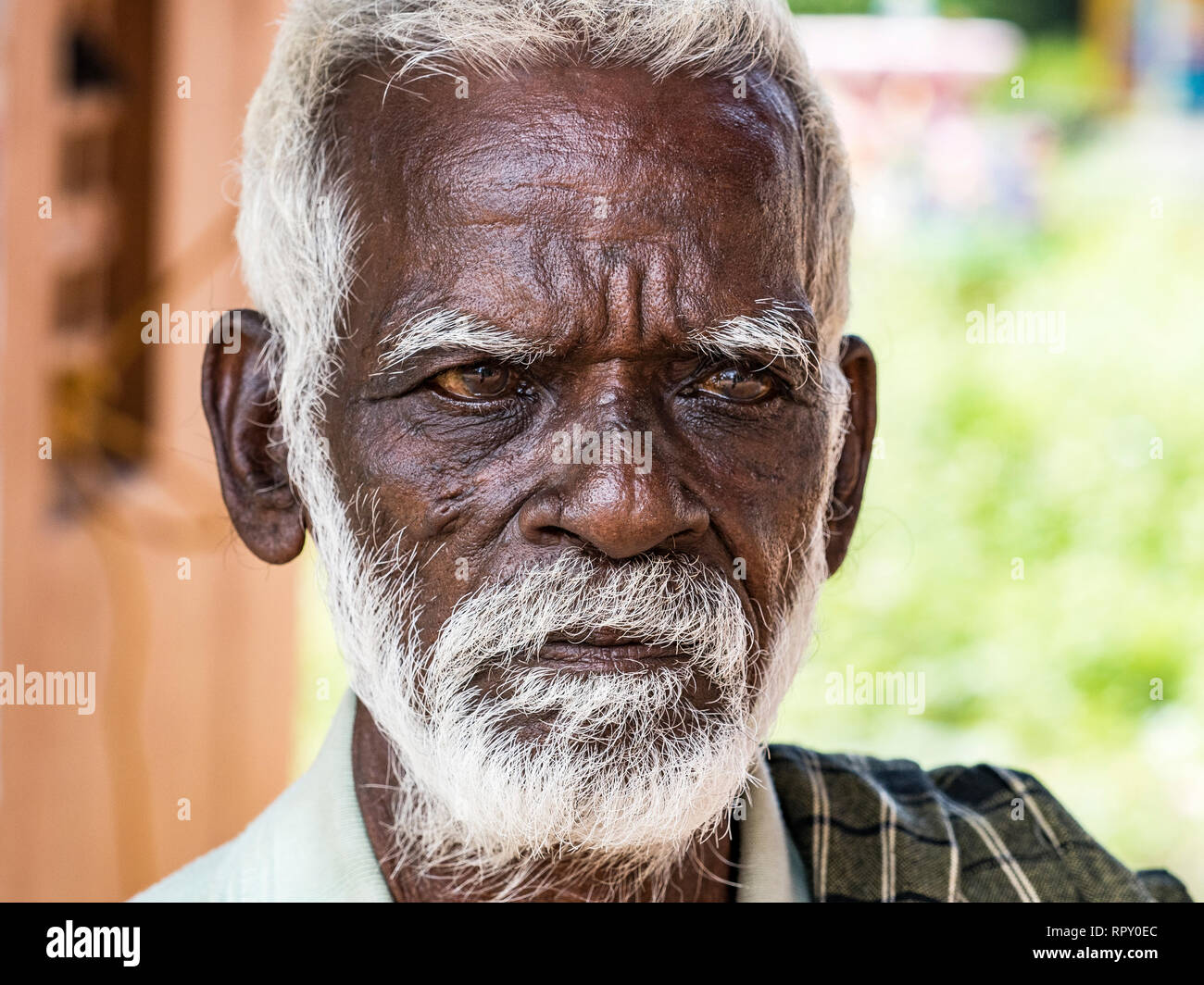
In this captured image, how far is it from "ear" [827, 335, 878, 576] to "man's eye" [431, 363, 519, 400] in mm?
588

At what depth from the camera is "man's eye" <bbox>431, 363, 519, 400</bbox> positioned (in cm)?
151

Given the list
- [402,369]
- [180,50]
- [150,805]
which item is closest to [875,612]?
[150,805]

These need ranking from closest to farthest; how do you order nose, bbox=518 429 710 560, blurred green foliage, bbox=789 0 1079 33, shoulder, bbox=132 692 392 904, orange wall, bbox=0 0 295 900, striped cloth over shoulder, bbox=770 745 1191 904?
nose, bbox=518 429 710 560
shoulder, bbox=132 692 392 904
striped cloth over shoulder, bbox=770 745 1191 904
orange wall, bbox=0 0 295 900
blurred green foliage, bbox=789 0 1079 33

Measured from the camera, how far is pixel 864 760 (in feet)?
6.93

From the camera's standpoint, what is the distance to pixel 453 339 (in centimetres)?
148

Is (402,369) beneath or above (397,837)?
above

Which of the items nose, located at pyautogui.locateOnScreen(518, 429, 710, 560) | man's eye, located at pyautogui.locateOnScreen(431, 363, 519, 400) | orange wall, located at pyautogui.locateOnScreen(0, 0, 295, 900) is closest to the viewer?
nose, located at pyautogui.locateOnScreen(518, 429, 710, 560)

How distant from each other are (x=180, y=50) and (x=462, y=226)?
9.36ft

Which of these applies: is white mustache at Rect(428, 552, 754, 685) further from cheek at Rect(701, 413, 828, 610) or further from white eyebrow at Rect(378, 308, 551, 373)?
white eyebrow at Rect(378, 308, 551, 373)

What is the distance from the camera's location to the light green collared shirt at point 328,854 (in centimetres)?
170

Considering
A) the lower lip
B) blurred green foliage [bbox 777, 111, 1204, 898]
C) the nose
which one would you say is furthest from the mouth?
blurred green foliage [bbox 777, 111, 1204, 898]

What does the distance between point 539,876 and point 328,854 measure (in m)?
0.30

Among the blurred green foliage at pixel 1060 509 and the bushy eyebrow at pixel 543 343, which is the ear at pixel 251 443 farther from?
the blurred green foliage at pixel 1060 509
